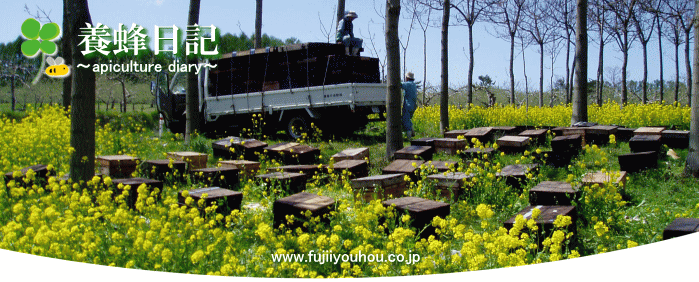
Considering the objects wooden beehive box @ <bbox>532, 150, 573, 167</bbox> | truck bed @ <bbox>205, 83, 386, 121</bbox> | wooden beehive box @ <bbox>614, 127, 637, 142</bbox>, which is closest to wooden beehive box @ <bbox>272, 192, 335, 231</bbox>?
wooden beehive box @ <bbox>532, 150, 573, 167</bbox>

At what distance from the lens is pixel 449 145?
586 cm

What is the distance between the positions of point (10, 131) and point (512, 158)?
259 inches

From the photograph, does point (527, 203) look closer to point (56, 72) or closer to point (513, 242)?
point (513, 242)

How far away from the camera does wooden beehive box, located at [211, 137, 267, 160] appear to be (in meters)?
6.41

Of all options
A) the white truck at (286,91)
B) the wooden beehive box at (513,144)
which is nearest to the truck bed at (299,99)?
the white truck at (286,91)

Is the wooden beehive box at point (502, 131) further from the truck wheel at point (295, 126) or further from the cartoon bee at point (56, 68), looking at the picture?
the cartoon bee at point (56, 68)

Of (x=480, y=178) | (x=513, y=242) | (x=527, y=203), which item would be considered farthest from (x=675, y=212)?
(x=513, y=242)

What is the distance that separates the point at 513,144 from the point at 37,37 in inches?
183

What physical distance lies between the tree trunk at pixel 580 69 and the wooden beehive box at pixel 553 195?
12.7 ft

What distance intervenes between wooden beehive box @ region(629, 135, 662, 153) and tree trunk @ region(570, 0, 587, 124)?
2.14m

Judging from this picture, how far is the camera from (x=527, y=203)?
3.97 meters

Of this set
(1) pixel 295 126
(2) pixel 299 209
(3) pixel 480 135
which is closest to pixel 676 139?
(3) pixel 480 135

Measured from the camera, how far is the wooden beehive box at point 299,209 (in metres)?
3.32

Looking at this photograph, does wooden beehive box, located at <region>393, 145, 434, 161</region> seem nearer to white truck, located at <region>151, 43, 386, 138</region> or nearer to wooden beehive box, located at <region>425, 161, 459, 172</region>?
wooden beehive box, located at <region>425, 161, 459, 172</region>
